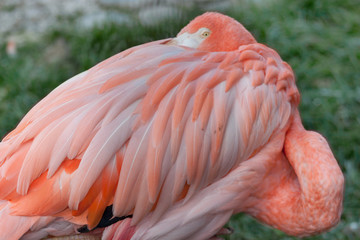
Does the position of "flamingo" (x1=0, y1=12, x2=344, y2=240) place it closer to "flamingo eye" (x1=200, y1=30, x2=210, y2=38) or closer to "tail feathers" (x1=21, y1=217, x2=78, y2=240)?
"tail feathers" (x1=21, y1=217, x2=78, y2=240)

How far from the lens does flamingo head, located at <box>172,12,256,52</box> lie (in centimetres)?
185

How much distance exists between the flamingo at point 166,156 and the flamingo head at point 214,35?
0.40 feet

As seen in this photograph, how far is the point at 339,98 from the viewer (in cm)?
299

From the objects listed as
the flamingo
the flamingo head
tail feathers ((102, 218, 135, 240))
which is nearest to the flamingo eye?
the flamingo head

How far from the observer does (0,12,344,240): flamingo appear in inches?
59.1

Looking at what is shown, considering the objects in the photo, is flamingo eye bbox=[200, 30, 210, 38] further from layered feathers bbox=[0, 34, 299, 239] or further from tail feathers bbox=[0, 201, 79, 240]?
tail feathers bbox=[0, 201, 79, 240]

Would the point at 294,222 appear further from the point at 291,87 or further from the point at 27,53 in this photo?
the point at 27,53

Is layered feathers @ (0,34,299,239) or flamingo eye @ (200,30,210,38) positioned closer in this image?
layered feathers @ (0,34,299,239)

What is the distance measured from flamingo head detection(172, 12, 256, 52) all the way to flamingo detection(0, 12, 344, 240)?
0.40ft

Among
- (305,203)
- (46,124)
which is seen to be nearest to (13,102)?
(46,124)

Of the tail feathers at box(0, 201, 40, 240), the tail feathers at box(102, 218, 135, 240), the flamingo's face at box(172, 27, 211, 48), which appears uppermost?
the flamingo's face at box(172, 27, 211, 48)

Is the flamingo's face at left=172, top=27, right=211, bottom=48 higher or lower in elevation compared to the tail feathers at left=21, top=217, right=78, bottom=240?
higher

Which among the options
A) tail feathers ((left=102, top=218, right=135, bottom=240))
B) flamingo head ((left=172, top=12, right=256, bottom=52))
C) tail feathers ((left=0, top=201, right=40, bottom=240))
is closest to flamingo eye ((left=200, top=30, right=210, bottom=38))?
flamingo head ((left=172, top=12, right=256, bottom=52))

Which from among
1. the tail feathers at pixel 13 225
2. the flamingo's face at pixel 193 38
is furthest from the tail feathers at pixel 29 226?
the flamingo's face at pixel 193 38
